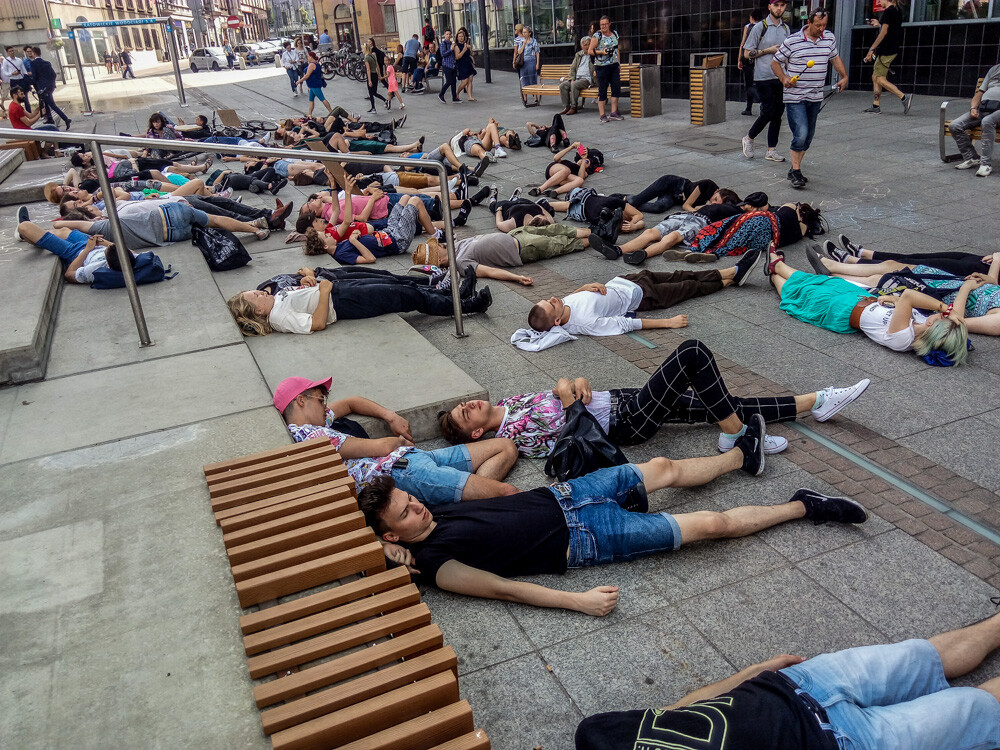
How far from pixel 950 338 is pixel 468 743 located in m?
4.41

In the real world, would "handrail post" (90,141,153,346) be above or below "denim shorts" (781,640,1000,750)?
above

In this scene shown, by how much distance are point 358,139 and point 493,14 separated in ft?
51.1

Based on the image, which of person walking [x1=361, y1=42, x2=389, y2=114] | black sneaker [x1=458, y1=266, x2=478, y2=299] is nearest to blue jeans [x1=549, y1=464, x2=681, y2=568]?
black sneaker [x1=458, y1=266, x2=478, y2=299]

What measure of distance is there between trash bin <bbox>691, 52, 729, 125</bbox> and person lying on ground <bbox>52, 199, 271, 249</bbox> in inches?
358

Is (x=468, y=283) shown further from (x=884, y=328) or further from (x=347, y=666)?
(x=347, y=666)

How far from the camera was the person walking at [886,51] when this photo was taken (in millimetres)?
12734

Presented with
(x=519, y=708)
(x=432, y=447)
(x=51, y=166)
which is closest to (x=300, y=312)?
(x=432, y=447)

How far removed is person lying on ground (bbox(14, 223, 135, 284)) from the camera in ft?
23.1

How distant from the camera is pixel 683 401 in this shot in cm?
461

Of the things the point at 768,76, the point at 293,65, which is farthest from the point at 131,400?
the point at 293,65

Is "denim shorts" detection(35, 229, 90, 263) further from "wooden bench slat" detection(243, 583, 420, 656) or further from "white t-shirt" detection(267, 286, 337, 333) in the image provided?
"wooden bench slat" detection(243, 583, 420, 656)

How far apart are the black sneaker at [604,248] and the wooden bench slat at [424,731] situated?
20.6 feet

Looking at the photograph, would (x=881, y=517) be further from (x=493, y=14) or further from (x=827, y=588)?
(x=493, y=14)

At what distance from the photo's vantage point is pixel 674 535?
3539mm
